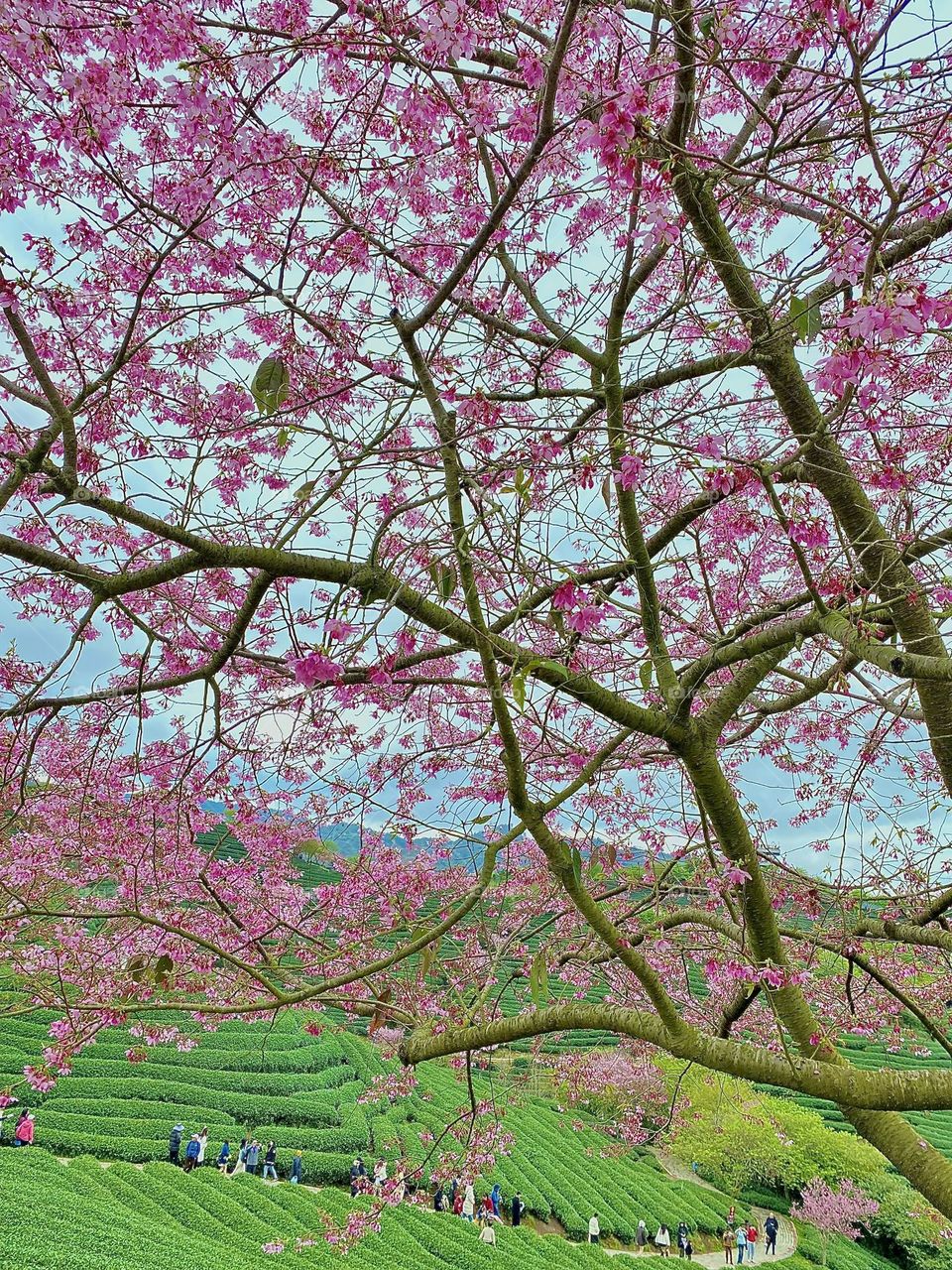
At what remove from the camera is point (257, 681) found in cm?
480

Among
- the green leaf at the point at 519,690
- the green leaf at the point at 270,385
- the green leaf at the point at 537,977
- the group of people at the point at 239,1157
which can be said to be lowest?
the group of people at the point at 239,1157

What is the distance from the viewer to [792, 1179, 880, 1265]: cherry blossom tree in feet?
52.8

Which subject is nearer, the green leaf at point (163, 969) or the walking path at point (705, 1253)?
the green leaf at point (163, 969)

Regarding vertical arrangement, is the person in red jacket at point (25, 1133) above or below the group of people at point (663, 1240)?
below

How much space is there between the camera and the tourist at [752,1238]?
1553 centimetres

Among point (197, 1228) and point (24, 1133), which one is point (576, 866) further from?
point (24, 1133)

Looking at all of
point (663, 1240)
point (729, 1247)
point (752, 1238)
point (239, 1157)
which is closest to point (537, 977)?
point (239, 1157)

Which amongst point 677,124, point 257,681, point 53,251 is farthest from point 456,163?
point 257,681

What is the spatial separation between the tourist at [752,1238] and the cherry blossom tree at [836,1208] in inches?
45.0

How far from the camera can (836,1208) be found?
52.7 feet

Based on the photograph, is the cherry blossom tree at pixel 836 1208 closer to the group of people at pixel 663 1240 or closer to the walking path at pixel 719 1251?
the walking path at pixel 719 1251

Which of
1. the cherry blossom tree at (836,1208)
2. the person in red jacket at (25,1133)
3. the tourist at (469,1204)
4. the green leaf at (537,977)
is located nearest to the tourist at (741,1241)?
the cherry blossom tree at (836,1208)

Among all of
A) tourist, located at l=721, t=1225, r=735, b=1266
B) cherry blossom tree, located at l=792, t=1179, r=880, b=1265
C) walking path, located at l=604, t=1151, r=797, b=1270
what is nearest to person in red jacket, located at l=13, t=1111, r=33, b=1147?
walking path, located at l=604, t=1151, r=797, b=1270

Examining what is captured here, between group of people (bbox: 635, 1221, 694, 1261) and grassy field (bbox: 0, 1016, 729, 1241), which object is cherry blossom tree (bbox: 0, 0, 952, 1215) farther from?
group of people (bbox: 635, 1221, 694, 1261)
